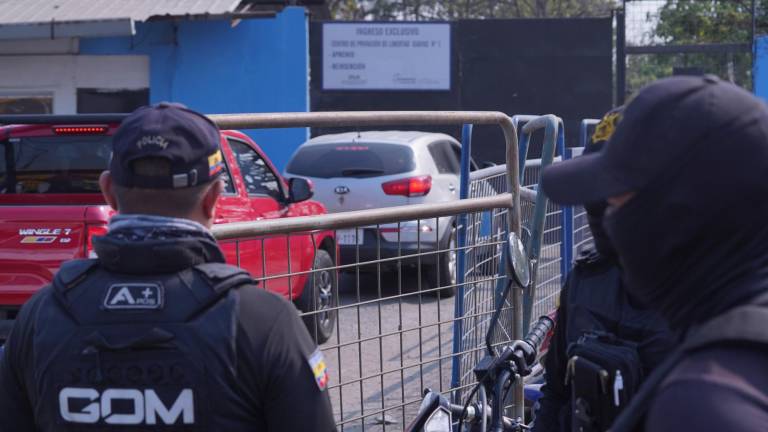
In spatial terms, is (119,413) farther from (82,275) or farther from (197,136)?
(197,136)

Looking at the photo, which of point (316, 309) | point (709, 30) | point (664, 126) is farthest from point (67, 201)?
point (709, 30)

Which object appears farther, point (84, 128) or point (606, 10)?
point (606, 10)

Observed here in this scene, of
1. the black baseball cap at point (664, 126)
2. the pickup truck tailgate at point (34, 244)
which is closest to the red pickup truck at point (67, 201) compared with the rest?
the pickup truck tailgate at point (34, 244)

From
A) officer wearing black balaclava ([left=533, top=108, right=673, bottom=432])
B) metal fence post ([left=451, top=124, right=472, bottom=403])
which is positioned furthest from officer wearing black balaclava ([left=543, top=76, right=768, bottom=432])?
metal fence post ([left=451, top=124, right=472, bottom=403])

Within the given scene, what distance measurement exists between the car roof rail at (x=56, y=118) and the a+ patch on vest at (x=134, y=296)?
5.65ft

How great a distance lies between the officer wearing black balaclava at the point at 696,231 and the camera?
4.17 ft

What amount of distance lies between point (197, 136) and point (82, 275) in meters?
0.37

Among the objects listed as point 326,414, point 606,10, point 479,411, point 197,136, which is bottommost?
point 479,411

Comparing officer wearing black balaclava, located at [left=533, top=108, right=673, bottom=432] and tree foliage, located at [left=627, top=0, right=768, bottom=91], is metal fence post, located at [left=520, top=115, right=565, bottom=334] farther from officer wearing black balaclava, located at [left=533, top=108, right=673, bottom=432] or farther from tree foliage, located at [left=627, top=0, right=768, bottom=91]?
tree foliage, located at [left=627, top=0, right=768, bottom=91]

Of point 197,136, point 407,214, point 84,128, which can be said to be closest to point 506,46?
point 84,128

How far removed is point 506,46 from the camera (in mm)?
17203

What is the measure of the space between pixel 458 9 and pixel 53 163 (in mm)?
31428

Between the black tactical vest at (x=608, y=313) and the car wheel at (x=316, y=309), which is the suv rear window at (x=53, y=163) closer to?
the car wheel at (x=316, y=309)

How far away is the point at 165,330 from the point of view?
191 centimetres
